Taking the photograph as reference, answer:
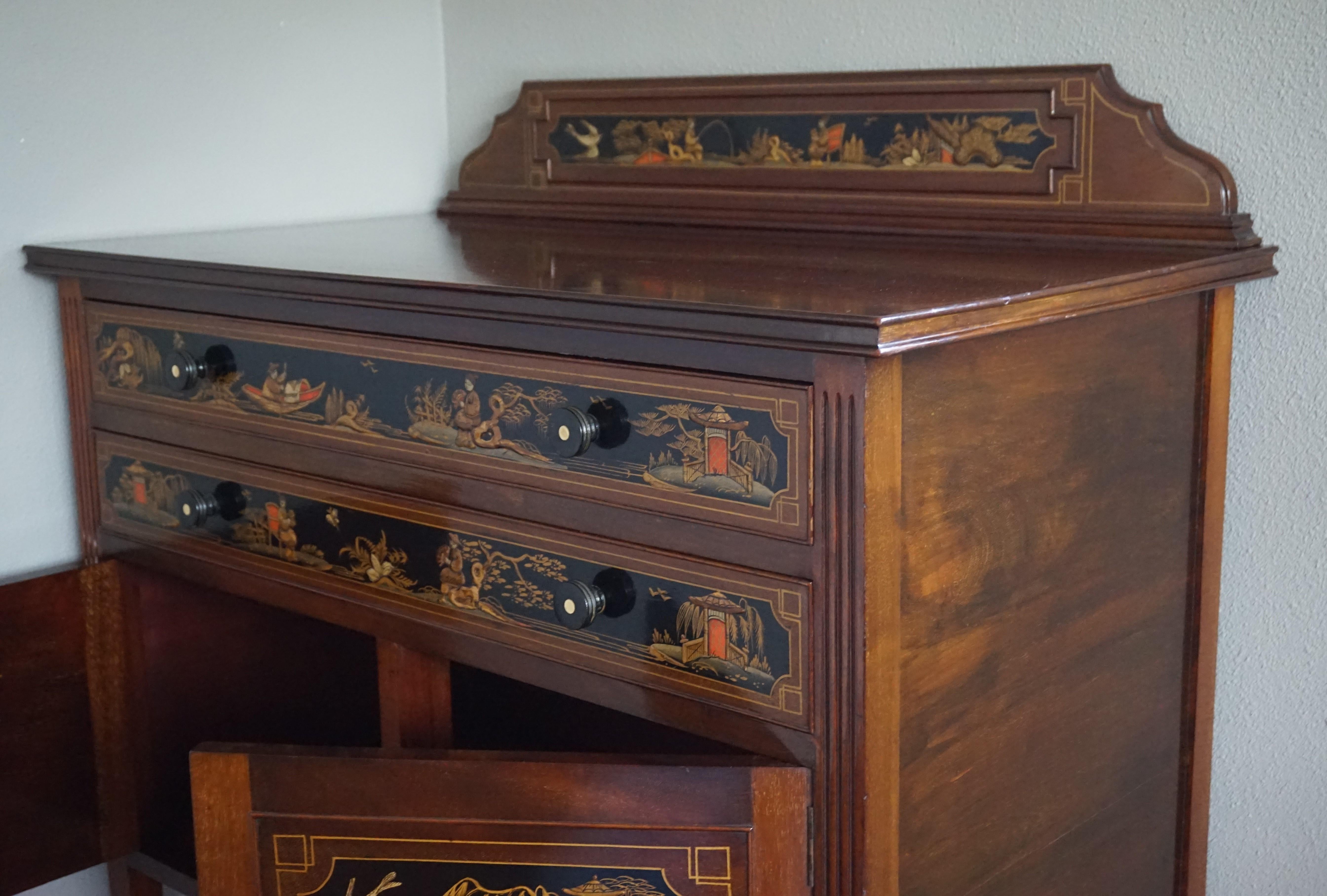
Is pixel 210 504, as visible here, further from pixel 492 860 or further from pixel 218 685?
pixel 492 860

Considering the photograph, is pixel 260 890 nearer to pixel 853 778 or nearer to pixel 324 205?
pixel 853 778

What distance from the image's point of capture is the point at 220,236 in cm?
163

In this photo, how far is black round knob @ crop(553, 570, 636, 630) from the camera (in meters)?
1.06

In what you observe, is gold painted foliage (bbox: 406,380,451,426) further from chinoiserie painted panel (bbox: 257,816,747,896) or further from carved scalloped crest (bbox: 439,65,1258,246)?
carved scalloped crest (bbox: 439,65,1258,246)

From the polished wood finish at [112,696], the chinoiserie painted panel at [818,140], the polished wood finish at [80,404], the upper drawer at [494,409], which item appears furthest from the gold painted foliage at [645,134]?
the polished wood finish at [112,696]

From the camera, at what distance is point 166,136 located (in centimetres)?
166

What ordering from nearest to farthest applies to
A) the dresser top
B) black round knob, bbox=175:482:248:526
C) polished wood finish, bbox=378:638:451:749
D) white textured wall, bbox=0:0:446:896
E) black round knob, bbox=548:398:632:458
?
the dresser top, black round knob, bbox=548:398:632:458, polished wood finish, bbox=378:638:451:749, black round knob, bbox=175:482:248:526, white textured wall, bbox=0:0:446:896

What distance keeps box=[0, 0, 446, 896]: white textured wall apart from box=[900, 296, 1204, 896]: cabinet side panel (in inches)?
43.5

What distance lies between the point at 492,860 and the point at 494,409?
1.18 ft

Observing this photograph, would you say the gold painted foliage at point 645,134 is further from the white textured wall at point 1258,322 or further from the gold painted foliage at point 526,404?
the gold painted foliage at point 526,404

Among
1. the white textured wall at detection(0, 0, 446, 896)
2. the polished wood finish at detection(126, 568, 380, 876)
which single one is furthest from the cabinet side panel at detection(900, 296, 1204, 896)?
the white textured wall at detection(0, 0, 446, 896)

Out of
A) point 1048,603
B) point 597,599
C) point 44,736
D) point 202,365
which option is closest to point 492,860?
point 597,599

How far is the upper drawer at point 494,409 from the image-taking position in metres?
0.95

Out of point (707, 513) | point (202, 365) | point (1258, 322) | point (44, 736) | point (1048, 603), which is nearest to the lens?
point (707, 513)
